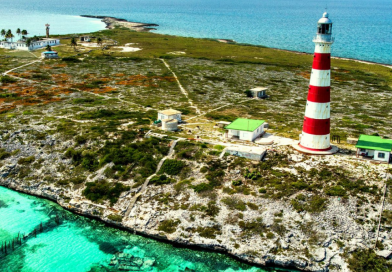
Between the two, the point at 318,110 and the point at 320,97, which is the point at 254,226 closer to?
the point at 318,110

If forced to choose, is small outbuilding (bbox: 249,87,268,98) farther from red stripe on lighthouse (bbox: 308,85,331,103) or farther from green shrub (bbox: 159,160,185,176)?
green shrub (bbox: 159,160,185,176)

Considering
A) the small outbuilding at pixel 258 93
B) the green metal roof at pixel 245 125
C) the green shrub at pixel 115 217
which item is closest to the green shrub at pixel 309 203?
the green metal roof at pixel 245 125

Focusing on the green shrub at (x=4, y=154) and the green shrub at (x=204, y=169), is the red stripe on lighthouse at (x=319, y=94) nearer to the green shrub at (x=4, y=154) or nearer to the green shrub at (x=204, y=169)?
the green shrub at (x=204, y=169)

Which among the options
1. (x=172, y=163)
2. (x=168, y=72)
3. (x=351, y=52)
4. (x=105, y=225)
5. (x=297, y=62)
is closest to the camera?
(x=105, y=225)

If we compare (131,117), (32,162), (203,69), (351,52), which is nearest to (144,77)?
(203,69)

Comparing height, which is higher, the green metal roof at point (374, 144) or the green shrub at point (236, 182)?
the green metal roof at point (374, 144)

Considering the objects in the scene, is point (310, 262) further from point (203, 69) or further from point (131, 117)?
point (203, 69)

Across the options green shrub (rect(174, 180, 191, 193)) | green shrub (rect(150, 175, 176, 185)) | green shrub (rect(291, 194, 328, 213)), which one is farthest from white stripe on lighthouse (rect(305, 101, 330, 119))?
green shrub (rect(150, 175, 176, 185))
